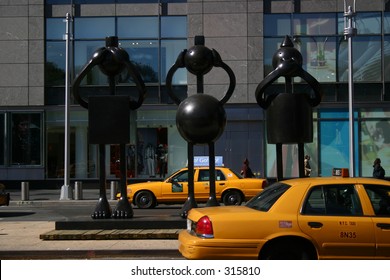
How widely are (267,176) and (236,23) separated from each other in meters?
7.90

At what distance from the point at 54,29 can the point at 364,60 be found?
15962 millimetres

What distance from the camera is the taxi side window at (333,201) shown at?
7441mm

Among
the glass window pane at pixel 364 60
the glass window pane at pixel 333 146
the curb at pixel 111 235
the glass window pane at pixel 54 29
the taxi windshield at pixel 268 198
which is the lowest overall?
the curb at pixel 111 235

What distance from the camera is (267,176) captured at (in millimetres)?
29750

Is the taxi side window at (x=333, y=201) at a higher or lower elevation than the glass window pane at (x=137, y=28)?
lower

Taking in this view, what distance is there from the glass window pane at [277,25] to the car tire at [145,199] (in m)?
13.2

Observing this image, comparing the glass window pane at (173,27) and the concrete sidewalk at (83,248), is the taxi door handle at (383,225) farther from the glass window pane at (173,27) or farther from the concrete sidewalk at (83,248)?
the glass window pane at (173,27)

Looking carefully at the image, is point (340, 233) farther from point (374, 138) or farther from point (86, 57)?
point (86, 57)

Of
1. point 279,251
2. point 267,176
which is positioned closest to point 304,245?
point 279,251

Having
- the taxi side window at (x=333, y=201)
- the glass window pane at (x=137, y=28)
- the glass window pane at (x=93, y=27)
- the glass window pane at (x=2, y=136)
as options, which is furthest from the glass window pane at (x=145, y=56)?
the taxi side window at (x=333, y=201)

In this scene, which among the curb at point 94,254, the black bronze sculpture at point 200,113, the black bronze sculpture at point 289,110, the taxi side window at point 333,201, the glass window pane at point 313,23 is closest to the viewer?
the taxi side window at point 333,201

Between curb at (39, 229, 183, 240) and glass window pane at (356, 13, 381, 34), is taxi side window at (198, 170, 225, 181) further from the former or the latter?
glass window pane at (356, 13, 381, 34)

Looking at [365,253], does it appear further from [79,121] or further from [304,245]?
[79,121]

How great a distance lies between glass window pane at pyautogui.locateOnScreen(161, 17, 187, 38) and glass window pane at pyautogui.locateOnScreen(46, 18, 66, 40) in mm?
5189
